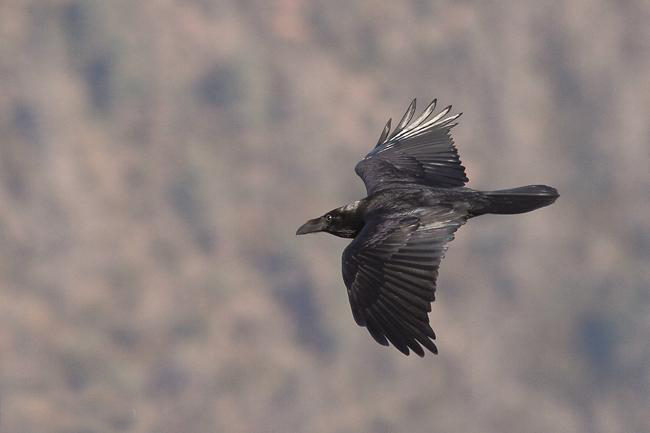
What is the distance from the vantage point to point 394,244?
10914 mm

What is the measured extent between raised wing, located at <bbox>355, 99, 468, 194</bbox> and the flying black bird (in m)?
0.02

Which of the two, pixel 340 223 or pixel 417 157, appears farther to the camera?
pixel 417 157

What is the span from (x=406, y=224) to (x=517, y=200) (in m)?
1.77

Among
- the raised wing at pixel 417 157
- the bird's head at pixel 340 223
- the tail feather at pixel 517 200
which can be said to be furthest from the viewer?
the raised wing at pixel 417 157

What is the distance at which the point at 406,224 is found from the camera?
11.3m

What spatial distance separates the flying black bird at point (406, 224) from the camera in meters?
10.3

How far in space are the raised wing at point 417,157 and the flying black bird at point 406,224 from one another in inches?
0.6

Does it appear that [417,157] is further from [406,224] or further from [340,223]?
[406,224]

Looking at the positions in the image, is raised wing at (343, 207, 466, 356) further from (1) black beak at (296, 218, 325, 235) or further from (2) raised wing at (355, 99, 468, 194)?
(2) raised wing at (355, 99, 468, 194)

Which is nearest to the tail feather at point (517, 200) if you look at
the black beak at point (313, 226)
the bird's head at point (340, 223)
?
the bird's head at point (340, 223)

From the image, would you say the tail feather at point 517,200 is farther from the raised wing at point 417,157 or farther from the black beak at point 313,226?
the black beak at point 313,226

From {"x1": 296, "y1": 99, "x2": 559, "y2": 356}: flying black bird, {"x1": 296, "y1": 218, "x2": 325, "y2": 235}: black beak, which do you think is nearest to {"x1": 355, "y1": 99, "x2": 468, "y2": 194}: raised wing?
{"x1": 296, "y1": 99, "x2": 559, "y2": 356}: flying black bird

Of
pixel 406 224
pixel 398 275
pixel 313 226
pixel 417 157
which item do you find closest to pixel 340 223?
pixel 313 226

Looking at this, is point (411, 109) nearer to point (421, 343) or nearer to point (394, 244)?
point (394, 244)
